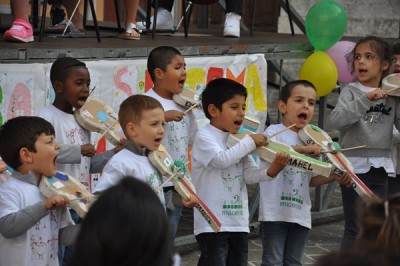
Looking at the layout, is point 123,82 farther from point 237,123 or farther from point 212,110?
point 237,123

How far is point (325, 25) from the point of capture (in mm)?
7469

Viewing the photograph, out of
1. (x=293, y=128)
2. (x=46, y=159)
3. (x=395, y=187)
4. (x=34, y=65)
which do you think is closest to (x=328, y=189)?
(x=395, y=187)

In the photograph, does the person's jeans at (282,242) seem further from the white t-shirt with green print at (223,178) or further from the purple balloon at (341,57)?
the purple balloon at (341,57)

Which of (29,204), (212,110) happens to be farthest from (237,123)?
(29,204)

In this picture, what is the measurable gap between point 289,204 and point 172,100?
0.90 m

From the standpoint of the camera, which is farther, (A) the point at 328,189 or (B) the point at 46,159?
(A) the point at 328,189

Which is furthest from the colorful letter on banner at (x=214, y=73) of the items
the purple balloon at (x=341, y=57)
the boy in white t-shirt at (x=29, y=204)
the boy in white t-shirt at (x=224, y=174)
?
the boy in white t-shirt at (x=29, y=204)

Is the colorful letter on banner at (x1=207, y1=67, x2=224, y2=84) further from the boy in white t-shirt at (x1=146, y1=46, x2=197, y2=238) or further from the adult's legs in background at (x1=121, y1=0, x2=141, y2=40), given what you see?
Result: the boy in white t-shirt at (x1=146, y1=46, x2=197, y2=238)

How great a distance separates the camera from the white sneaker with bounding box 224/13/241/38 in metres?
8.37

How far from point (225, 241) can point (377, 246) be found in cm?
283

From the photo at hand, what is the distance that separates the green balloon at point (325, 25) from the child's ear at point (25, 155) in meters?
3.63

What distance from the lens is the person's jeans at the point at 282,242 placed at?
18.2 ft

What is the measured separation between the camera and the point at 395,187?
651 centimetres

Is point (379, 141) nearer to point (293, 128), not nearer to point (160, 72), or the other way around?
point (293, 128)
